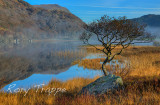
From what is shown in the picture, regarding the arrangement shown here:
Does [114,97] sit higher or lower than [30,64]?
higher

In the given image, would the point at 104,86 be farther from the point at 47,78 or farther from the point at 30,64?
the point at 30,64

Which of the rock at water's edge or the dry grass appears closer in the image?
the dry grass

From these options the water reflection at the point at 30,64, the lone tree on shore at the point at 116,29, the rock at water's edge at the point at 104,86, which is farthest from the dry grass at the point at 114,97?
the water reflection at the point at 30,64

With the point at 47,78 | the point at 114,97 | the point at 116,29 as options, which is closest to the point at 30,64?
the point at 47,78

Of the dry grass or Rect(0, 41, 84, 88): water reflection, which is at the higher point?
the dry grass

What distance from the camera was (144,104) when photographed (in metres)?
6.54

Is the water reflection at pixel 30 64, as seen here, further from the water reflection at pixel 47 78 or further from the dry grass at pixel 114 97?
the dry grass at pixel 114 97

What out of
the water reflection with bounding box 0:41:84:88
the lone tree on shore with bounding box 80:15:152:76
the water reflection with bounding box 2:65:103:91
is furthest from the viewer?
the water reflection with bounding box 0:41:84:88

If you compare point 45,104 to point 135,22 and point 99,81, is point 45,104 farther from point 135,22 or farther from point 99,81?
point 135,22

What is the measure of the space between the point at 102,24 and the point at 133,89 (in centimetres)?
757

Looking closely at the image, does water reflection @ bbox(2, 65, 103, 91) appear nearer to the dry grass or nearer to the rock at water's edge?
the dry grass

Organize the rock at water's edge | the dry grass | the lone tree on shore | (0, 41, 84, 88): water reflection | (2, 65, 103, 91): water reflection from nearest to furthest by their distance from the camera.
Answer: the dry grass, the rock at water's edge, the lone tree on shore, (2, 65, 103, 91): water reflection, (0, 41, 84, 88): water reflection

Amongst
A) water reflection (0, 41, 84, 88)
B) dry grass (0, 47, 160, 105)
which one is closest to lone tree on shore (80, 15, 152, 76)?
dry grass (0, 47, 160, 105)

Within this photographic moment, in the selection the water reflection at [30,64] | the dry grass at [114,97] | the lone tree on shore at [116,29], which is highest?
the lone tree on shore at [116,29]
